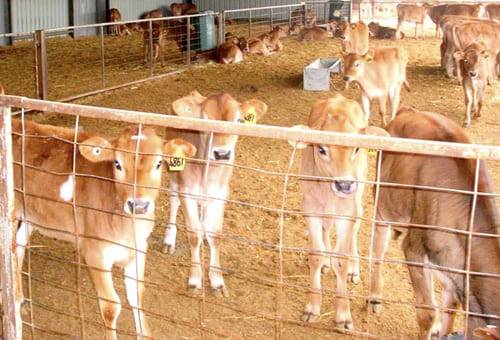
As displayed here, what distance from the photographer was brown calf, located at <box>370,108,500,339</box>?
4027 mm

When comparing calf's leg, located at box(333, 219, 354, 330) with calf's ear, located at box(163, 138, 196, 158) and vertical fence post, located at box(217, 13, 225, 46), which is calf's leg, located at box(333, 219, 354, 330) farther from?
vertical fence post, located at box(217, 13, 225, 46)

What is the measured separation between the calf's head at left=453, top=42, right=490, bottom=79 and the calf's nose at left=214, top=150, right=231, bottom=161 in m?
7.78

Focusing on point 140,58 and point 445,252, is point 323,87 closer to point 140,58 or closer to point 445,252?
point 140,58

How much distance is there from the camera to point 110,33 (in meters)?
26.1

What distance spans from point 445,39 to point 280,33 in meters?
5.90

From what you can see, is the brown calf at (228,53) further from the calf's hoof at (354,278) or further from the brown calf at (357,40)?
the calf's hoof at (354,278)

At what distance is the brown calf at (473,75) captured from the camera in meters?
12.2

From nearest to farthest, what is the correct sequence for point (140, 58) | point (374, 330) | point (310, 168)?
point (374, 330)
point (310, 168)
point (140, 58)

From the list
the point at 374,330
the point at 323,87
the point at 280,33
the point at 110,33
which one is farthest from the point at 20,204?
the point at 110,33

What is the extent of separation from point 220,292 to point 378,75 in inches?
306

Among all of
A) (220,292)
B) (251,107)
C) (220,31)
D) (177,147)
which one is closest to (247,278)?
(177,147)

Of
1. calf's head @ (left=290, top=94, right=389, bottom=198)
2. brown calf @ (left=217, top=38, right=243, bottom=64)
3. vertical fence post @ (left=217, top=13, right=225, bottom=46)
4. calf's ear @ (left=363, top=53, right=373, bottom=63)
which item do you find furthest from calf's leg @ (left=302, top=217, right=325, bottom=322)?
vertical fence post @ (left=217, top=13, right=225, bottom=46)

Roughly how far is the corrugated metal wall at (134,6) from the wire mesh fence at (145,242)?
2332 centimetres

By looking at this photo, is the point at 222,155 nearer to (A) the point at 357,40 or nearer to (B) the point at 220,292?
(B) the point at 220,292
